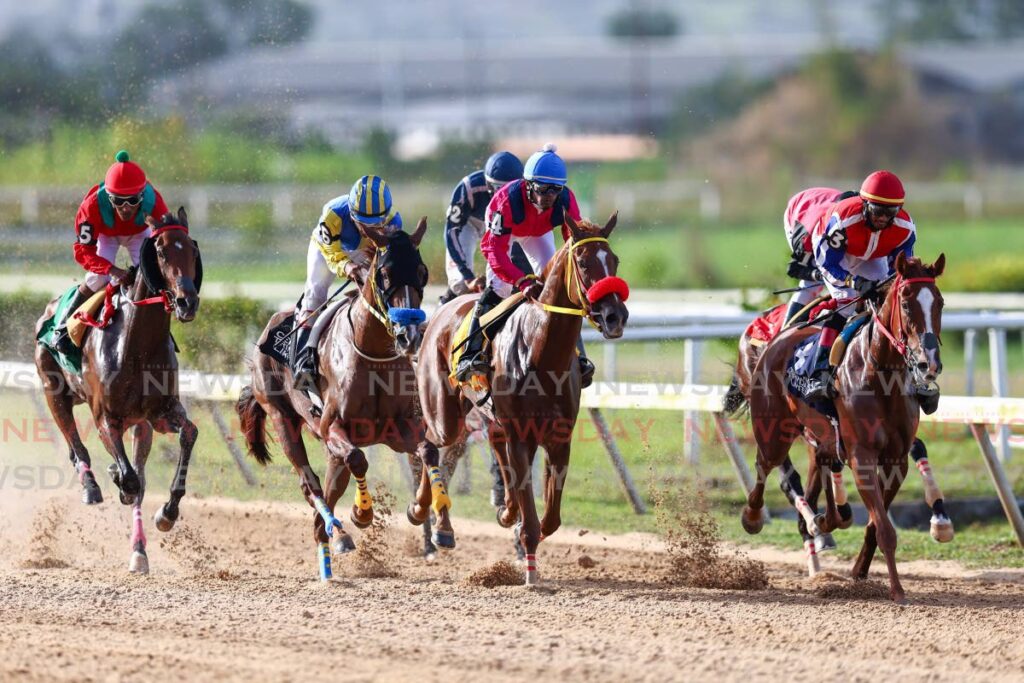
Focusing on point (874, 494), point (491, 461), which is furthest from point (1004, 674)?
point (491, 461)

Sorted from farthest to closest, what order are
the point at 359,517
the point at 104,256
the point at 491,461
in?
the point at 491,461 < the point at 104,256 < the point at 359,517

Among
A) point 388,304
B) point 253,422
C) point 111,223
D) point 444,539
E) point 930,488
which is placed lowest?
point 444,539

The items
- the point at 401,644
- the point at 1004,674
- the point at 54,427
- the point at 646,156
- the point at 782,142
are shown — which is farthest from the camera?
the point at 782,142

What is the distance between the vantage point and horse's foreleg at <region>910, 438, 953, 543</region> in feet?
25.9

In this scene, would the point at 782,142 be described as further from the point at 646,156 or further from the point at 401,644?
the point at 401,644

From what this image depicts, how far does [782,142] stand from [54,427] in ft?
130

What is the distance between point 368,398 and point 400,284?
2.61 ft

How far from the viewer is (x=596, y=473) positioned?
1175 cm

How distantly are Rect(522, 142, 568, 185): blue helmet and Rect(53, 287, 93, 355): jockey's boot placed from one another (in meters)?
2.90

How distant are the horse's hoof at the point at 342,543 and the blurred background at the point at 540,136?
9.11 feet

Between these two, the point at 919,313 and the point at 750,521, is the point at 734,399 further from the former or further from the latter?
the point at 919,313

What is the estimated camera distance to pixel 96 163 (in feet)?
54.0

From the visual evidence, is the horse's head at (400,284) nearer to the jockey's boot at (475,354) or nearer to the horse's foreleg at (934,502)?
the jockey's boot at (475,354)

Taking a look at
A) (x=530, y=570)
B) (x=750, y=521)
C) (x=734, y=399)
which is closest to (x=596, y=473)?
(x=734, y=399)
